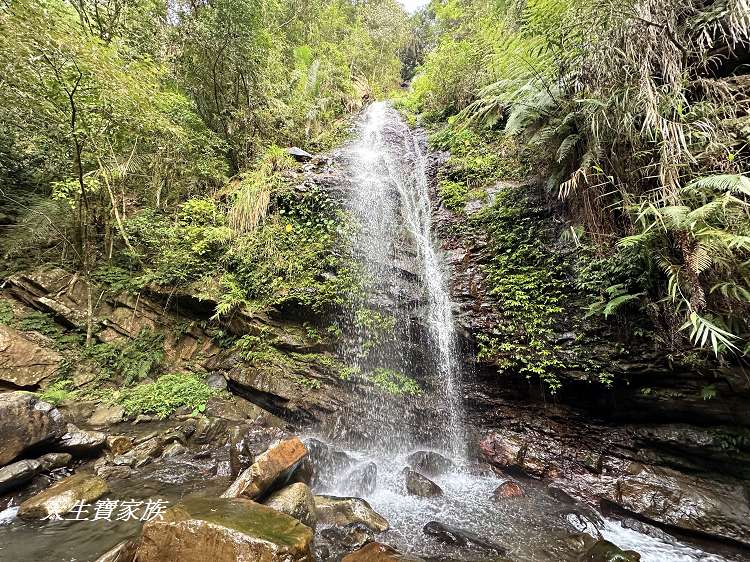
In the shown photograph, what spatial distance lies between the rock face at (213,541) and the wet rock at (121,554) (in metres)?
0.16

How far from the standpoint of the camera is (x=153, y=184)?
7691 mm

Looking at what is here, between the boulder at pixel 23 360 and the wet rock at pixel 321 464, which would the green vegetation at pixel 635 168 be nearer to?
the wet rock at pixel 321 464

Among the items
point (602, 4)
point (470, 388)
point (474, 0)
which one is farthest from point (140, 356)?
point (474, 0)

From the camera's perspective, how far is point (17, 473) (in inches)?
145

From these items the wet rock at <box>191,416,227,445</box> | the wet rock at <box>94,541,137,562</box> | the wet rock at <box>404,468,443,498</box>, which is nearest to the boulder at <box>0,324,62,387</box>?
the wet rock at <box>191,416,227,445</box>

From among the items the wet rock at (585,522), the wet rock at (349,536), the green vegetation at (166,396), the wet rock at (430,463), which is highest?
the green vegetation at (166,396)

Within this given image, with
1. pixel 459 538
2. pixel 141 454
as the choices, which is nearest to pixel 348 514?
pixel 459 538

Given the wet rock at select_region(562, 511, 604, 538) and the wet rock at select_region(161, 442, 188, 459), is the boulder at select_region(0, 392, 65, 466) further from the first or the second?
the wet rock at select_region(562, 511, 604, 538)

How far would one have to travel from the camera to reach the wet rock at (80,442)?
14.1 feet

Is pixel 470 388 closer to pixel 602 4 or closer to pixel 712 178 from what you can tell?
pixel 712 178

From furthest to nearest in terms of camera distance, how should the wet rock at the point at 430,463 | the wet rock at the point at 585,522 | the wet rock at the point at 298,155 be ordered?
1. the wet rock at the point at 298,155
2. the wet rock at the point at 430,463
3. the wet rock at the point at 585,522

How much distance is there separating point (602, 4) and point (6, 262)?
36.6ft

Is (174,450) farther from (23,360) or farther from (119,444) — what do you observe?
(23,360)

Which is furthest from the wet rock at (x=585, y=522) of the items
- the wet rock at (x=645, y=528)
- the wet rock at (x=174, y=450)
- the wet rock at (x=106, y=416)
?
the wet rock at (x=106, y=416)
